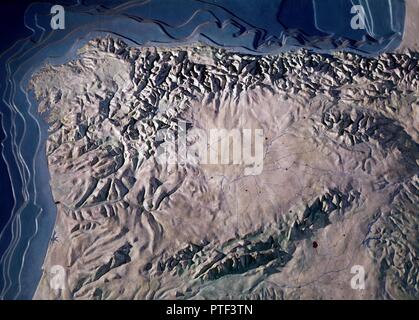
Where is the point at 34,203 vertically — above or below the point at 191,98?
below

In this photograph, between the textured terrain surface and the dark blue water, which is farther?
the dark blue water

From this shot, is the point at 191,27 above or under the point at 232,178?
above

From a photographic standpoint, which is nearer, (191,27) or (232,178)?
(232,178)

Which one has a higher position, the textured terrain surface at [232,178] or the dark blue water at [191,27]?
the dark blue water at [191,27]

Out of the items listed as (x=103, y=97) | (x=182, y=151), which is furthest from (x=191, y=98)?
(x=103, y=97)

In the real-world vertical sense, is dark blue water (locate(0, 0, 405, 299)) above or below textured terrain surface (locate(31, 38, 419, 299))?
above

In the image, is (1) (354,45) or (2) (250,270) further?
(1) (354,45)

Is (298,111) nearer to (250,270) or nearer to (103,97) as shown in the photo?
(250,270)

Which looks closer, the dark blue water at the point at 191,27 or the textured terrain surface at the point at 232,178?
the textured terrain surface at the point at 232,178
